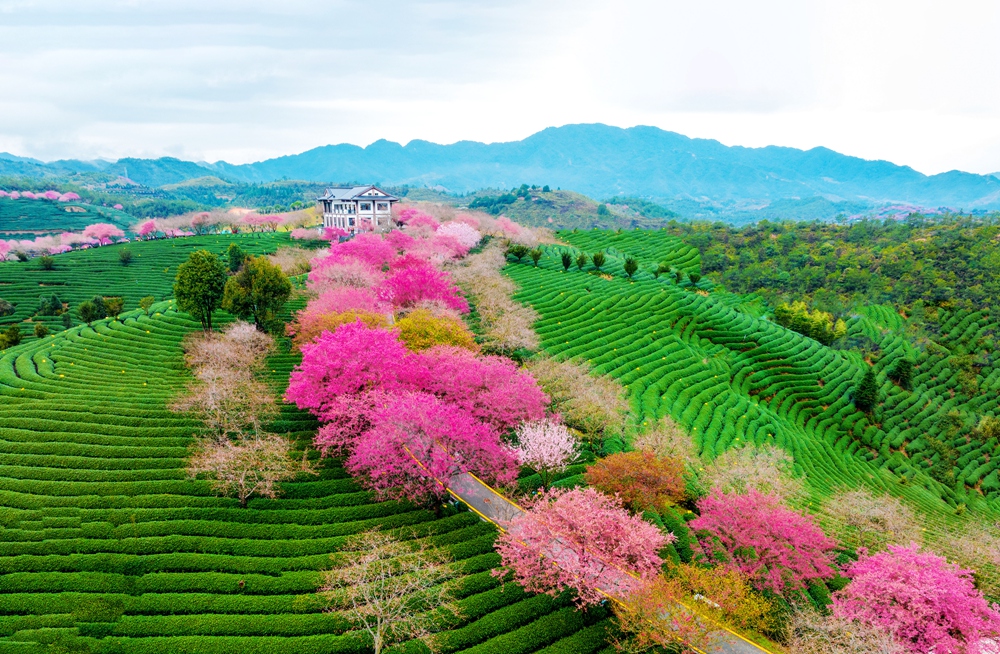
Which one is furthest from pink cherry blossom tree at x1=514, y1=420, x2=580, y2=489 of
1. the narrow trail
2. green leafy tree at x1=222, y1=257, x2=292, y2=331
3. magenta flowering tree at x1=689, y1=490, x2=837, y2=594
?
green leafy tree at x1=222, y1=257, x2=292, y2=331

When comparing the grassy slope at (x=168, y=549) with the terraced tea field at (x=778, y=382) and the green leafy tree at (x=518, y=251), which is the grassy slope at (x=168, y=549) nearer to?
the terraced tea field at (x=778, y=382)

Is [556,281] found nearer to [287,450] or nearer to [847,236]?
[287,450]

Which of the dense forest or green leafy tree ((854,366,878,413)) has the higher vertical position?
the dense forest

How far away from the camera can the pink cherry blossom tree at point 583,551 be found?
1953 centimetres

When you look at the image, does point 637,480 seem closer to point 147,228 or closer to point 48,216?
point 147,228

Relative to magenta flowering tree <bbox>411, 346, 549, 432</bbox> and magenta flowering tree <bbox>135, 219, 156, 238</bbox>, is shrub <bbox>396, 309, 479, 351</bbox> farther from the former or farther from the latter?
magenta flowering tree <bbox>135, 219, 156, 238</bbox>

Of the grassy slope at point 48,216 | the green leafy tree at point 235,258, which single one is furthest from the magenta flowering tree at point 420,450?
the grassy slope at point 48,216

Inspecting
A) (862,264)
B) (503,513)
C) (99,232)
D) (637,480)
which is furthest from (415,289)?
(99,232)

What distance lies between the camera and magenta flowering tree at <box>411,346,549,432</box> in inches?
Answer: 1149

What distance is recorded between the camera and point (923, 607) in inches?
761

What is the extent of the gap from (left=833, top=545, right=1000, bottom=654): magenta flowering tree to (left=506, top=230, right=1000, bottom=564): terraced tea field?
13.1 metres

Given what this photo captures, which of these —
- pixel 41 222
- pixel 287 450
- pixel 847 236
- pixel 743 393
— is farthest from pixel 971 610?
pixel 41 222

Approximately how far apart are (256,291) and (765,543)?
38135mm

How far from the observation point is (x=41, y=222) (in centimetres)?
14962
